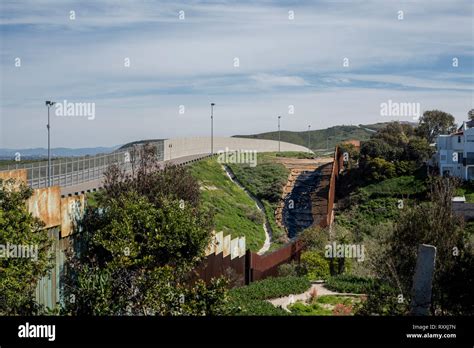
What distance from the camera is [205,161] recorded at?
52.6 meters

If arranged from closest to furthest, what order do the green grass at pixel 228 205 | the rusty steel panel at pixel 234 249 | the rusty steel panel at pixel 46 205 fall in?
1. the rusty steel panel at pixel 46 205
2. the rusty steel panel at pixel 234 249
3. the green grass at pixel 228 205

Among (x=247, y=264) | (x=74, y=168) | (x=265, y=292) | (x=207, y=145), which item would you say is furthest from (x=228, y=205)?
(x=265, y=292)

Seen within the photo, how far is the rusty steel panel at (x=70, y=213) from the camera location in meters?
15.4

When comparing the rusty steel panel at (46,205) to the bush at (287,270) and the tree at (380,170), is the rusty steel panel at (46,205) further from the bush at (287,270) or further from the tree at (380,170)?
the tree at (380,170)

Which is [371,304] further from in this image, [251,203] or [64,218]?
[251,203]

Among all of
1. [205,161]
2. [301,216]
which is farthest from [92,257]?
[205,161]

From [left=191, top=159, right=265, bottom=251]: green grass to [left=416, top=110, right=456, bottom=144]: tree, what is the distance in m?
20.6

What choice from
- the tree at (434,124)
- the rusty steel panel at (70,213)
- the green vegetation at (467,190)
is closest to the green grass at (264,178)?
the green vegetation at (467,190)

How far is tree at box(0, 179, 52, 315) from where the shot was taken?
1127 centimetres

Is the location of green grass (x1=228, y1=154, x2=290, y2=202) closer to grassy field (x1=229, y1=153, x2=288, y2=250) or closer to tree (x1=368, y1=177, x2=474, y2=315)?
grassy field (x1=229, y1=153, x2=288, y2=250)

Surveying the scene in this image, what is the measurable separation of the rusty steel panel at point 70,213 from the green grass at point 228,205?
13.4 metres

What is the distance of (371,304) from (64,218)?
291 inches

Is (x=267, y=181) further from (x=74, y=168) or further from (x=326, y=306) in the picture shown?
(x=326, y=306)

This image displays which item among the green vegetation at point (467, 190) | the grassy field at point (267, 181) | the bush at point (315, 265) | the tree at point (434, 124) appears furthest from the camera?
the tree at point (434, 124)
